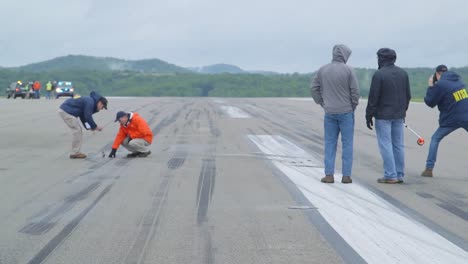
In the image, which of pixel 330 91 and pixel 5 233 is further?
pixel 330 91

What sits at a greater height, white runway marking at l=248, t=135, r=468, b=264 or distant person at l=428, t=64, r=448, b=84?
distant person at l=428, t=64, r=448, b=84

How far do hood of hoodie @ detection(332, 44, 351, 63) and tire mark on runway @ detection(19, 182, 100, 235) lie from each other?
407 cm

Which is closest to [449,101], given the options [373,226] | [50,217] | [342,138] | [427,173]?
[427,173]

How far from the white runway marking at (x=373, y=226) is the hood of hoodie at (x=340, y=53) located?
1876mm

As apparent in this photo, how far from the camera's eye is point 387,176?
996cm

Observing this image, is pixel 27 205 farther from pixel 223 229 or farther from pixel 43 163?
pixel 43 163

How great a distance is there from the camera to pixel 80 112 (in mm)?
13242

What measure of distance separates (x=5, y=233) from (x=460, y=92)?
7.37m

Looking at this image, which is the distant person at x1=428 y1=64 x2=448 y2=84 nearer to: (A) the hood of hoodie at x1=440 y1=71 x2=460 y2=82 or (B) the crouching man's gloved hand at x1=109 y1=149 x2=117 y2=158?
(A) the hood of hoodie at x1=440 y1=71 x2=460 y2=82

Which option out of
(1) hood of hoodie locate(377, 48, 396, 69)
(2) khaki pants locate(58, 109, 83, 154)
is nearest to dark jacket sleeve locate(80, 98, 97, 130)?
(2) khaki pants locate(58, 109, 83, 154)

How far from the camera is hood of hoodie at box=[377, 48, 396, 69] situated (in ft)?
32.7

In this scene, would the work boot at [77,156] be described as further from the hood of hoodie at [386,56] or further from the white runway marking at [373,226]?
the hood of hoodie at [386,56]

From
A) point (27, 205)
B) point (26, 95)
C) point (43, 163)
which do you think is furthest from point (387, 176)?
point (26, 95)

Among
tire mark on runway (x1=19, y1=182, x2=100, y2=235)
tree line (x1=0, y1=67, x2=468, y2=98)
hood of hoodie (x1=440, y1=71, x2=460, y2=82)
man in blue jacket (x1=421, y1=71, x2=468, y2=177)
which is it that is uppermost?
hood of hoodie (x1=440, y1=71, x2=460, y2=82)
